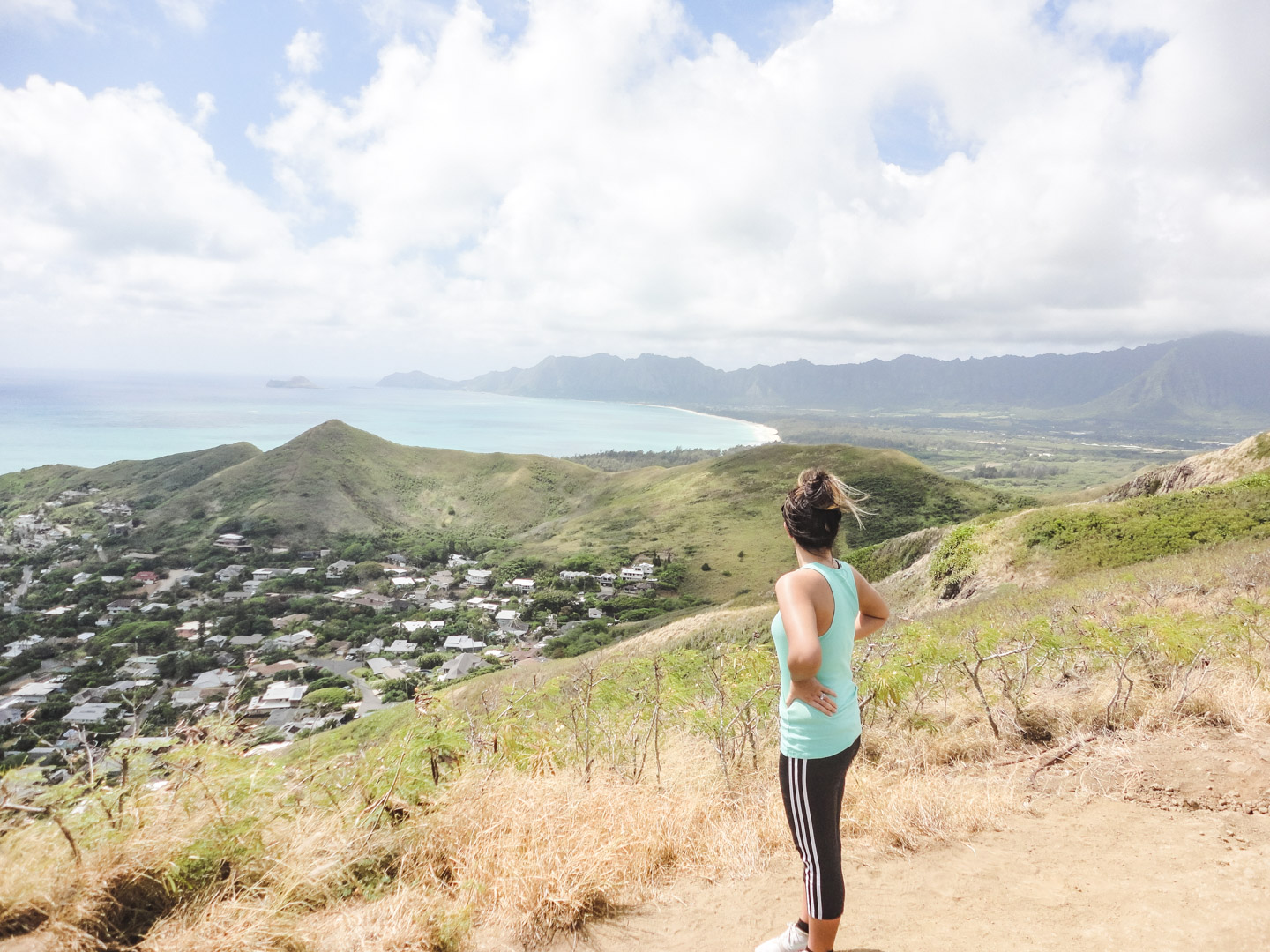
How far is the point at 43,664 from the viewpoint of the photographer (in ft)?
110

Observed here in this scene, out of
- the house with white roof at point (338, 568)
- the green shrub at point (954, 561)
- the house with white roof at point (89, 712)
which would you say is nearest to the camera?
the green shrub at point (954, 561)

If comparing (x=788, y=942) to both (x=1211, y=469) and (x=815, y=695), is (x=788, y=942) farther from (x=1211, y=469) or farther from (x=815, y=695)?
(x=1211, y=469)

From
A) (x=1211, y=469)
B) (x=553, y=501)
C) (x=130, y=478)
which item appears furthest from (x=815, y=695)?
(x=130, y=478)

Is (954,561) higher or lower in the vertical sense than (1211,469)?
lower

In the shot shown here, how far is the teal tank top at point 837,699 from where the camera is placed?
2129 mm

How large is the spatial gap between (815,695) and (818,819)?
51 cm

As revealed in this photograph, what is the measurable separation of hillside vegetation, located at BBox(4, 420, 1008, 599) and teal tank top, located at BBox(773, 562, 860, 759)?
41.0 metres

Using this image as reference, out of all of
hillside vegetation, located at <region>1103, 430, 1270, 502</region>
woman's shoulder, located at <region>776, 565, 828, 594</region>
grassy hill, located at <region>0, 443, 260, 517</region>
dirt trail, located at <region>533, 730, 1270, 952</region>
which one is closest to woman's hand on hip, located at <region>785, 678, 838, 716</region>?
woman's shoulder, located at <region>776, 565, 828, 594</region>

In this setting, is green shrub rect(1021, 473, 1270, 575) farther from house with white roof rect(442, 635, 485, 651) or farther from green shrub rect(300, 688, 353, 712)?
house with white roof rect(442, 635, 485, 651)

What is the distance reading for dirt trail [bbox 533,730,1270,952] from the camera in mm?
2355

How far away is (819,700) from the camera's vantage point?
82.7 inches

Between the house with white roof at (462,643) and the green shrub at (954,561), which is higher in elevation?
the green shrub at (954,561)

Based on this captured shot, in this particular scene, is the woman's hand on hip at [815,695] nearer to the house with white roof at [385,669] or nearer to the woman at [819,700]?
the woman at [819,700]

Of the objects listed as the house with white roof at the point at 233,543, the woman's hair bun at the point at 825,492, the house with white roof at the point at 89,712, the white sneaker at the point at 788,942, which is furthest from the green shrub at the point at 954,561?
the house with white roof at the point at 233,543
